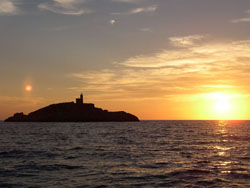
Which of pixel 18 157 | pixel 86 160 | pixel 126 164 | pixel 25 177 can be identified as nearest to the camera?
pixel 25 177

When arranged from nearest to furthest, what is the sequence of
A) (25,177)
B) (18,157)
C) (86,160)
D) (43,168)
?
(25,177) < (43,168) < (86,160) < (18,157)

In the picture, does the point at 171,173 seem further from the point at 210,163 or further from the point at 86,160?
the point at 86,160

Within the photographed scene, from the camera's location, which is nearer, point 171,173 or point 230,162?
point 171,173

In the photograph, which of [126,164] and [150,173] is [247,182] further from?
[126,164]

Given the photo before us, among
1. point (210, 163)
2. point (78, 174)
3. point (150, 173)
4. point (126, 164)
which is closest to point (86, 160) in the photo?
point (126, 164)

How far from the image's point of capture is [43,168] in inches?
1048

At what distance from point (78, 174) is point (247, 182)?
531 inches

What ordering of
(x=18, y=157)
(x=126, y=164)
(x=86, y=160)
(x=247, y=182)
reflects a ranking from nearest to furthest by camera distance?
(x=247, y=182) < (x=126, y=164) < (x=86, y=160) < (x=18, y=157)

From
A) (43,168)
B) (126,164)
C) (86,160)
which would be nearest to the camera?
(43,168)

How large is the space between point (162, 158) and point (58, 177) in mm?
13900

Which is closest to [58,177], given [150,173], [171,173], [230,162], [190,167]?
[150,173]

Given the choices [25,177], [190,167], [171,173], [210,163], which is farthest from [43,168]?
[210,163]

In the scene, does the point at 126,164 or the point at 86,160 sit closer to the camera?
the point at 126,164

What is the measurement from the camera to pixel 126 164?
28.7 meters
